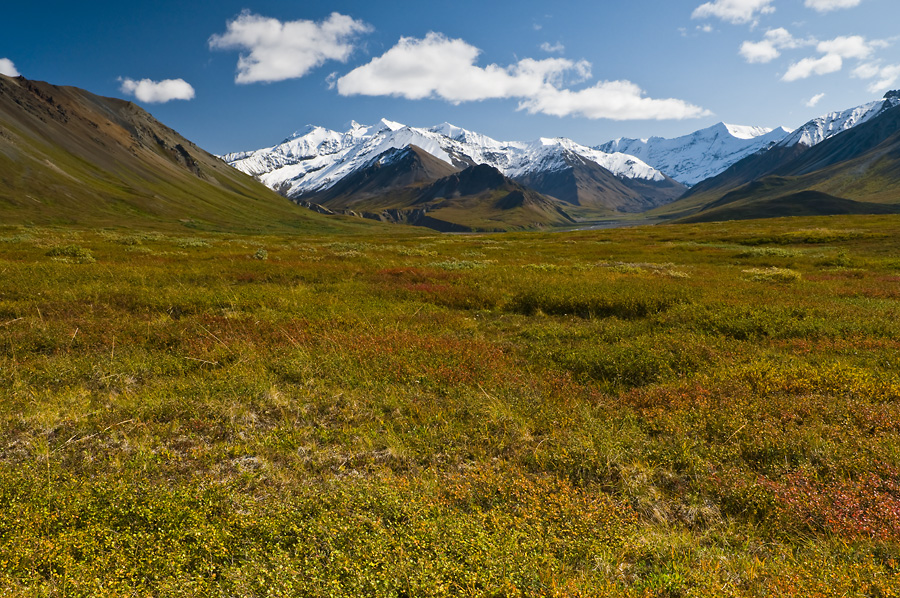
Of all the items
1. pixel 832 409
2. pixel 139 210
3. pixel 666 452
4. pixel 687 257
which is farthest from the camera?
pixel 139 210

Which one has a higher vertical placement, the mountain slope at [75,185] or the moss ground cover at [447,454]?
the mountain slope at [75,185]

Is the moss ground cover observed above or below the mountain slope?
below

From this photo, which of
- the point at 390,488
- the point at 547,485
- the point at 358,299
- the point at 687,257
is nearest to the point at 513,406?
the point at 547,485

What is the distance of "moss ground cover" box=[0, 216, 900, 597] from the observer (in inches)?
149

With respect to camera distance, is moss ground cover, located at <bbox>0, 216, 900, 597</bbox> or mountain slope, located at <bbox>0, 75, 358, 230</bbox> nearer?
moss ground cover, located at <bbox>0, 216, 900, 597</bbox>

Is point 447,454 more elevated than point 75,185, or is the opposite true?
point 75,185

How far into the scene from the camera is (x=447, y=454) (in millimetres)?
5953

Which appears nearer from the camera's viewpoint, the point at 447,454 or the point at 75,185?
the point at 447,454

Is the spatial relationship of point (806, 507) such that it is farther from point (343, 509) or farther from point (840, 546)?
point (343, 509)

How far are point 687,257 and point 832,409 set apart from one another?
3412cm

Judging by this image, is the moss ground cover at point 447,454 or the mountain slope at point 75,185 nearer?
the moss ground cover at point 447,454

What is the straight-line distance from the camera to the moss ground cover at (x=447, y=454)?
3.79m

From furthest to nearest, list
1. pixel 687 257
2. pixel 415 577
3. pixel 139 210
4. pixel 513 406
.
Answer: pixel 139 210
pixel 687 257
pixel 513 406
pixel 415 577

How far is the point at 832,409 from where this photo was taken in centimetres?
650
